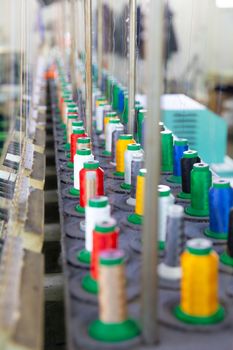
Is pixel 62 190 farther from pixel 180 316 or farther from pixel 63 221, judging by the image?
pixel 180 316

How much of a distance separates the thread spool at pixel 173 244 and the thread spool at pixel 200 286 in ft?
0.45

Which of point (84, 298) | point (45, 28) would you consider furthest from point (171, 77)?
point (84, 298)

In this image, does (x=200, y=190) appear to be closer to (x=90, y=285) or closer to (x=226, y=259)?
(x=226, y=259)

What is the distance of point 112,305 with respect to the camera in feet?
3.03

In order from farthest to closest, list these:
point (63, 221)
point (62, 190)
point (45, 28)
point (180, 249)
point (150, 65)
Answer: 1. point (45, 28)
2. point (62, 190)
3. point (63, 221)
4. point (180, 249)
5. point (150, 65)

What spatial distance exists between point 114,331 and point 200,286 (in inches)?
6.6

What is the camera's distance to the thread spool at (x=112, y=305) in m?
0.91

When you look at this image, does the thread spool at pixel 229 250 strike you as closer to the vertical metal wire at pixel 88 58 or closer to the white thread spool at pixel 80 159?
the white thread spool at pixel 80 159

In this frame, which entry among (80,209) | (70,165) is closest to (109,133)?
(70,165)

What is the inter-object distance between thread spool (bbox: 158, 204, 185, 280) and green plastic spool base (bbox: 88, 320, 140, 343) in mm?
198

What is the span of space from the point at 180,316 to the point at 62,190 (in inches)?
33.1

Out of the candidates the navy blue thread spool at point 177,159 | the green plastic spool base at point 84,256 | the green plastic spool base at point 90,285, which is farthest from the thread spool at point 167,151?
the green plastic spool base at point 90,285

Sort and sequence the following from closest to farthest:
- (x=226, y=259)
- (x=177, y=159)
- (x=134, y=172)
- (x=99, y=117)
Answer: (x=226, y=259)
(x=134, y=172)
(x=177, y=159)
(x=99, y=117)

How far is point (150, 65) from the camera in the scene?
0.86m
